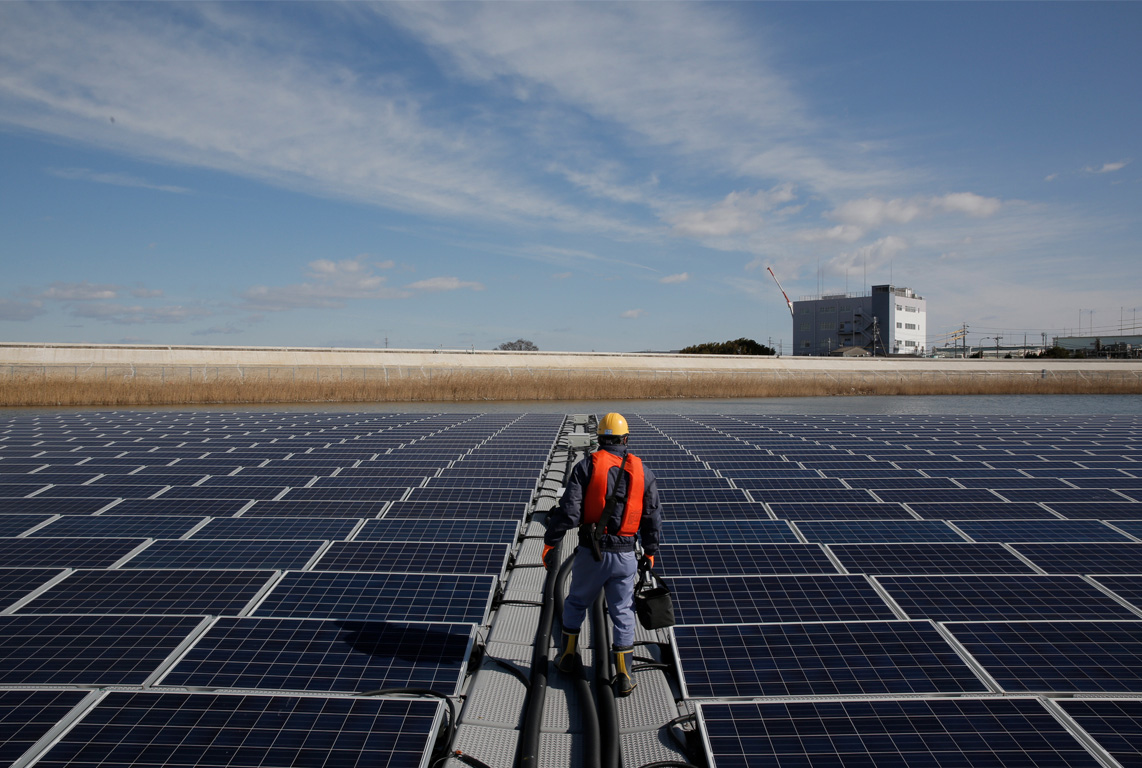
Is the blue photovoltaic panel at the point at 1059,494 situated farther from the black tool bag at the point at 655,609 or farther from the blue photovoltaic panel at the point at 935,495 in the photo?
the black tool bag at the point at 655,609

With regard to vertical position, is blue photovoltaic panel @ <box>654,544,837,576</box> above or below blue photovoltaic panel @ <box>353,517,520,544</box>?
below

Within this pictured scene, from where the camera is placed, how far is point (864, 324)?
8762 centimetres

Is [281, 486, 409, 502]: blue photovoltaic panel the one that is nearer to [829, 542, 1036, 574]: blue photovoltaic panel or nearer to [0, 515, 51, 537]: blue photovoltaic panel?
[0, 515, 51, 537]: blue photovoltaic panel

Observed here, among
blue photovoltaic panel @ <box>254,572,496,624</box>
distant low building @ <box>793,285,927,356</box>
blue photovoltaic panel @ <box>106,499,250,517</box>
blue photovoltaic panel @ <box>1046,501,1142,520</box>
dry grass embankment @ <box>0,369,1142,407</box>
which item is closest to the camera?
blue photovoltaic panel @ <box>254,572,496,624</box>

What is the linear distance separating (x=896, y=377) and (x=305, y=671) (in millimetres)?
66394

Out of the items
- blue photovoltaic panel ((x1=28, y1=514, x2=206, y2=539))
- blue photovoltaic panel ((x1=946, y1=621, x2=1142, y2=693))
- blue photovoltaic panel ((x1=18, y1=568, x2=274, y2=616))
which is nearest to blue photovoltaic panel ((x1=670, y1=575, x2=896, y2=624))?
blue photovoltaic panel ((x1=946, y1=621, x2=1142, y2=693))

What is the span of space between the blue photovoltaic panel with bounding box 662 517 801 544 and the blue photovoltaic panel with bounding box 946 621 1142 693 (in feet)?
9.01

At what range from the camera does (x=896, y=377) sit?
203 ft

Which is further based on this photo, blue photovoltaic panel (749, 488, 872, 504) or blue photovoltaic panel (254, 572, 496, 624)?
blue photovoltaic panel (749, 488, 872, 504)

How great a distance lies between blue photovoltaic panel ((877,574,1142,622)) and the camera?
5.12m

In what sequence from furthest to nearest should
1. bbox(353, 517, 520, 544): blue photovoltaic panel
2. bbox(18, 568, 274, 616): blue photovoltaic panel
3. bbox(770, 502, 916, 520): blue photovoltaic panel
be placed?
bbox(770, 502, 916, 520): blue photovoltaic panel < bbox(353, 517, 520, 544): blue photovoltaic panel < bbox(18, 568, 274, 616): blue photovoltaic panel

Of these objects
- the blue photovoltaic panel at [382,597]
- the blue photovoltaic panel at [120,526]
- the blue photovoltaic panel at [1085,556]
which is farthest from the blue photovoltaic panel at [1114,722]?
the blue photovoltaic panel at [120,526]

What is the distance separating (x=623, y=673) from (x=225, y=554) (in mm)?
4510

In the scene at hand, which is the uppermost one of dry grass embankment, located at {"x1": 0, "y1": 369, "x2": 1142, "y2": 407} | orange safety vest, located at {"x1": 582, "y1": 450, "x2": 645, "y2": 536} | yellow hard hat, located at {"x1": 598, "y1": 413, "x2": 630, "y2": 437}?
yellow hard hat, located at {"x1": 598, "y1": 413, "x2": 630, "y2": 437}
